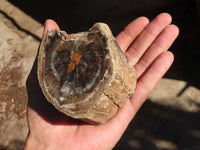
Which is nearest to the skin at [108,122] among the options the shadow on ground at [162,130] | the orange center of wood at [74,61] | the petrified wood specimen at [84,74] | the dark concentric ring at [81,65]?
the petrified wood specimen at [84,74]

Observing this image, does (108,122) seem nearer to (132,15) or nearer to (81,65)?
(81,65)

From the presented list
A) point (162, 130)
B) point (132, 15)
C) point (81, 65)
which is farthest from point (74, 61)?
point (132, 15)

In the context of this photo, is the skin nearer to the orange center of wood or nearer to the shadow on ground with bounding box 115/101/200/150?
the orange center of wood

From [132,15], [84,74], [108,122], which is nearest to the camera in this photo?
[84,74]

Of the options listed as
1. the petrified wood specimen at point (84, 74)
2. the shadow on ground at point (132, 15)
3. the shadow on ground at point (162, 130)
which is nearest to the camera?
the petrified wood specimen at point (84, 74)

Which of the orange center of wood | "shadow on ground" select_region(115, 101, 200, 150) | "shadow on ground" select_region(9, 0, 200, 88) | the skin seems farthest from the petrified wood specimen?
"shadow on ground" select_region(9, 0, 200, 88)

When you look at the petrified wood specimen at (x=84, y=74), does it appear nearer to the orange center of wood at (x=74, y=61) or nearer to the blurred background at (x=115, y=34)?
the orange center of wood at (x=74, y=61)
